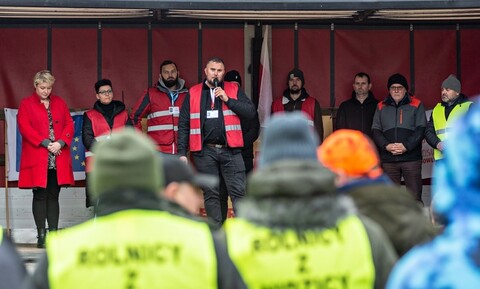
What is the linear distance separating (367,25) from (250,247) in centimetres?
939

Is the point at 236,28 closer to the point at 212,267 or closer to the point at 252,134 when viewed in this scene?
the point at 252,134

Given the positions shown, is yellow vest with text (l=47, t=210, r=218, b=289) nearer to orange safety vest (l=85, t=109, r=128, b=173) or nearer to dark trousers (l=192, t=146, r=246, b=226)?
dark trousers (l=192, t=146, r=246, b=226)

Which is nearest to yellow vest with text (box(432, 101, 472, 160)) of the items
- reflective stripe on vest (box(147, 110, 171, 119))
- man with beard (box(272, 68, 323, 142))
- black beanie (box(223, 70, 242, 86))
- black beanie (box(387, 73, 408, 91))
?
black beanie (box(387, 73, 408, 91))

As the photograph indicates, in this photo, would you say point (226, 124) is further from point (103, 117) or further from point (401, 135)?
point (401, 135)

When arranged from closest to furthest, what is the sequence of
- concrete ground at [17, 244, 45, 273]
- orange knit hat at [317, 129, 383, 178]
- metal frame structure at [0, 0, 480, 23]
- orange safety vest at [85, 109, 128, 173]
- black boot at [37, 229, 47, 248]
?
orange knit hat at [317, 129, 383, 178]
concrete ground at [17, 244, 45, 273]
metal frame structure at [0, 0, 480, 23]
black boot at [37, 229, 47, 248]
orange safety vest at [85, 109, 128, 173]

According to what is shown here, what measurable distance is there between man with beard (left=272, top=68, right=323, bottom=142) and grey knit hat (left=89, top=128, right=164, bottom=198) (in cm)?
876

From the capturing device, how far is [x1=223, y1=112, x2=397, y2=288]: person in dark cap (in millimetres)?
3316

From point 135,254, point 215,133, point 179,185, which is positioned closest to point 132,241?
point 135,254

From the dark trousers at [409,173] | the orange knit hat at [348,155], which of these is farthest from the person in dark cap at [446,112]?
the orange knit hat at [348,155]

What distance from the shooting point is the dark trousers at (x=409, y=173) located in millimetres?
11461

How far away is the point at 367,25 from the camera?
41.3 ft

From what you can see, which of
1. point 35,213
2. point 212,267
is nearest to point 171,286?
point 212,267

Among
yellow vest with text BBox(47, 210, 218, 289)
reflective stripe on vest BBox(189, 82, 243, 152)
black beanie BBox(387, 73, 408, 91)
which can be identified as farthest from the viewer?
black beanie BBox(387, 73, 408, 91)

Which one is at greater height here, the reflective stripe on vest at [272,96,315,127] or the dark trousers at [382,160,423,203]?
the reflective stripe on vest at [272,96,315,127]
